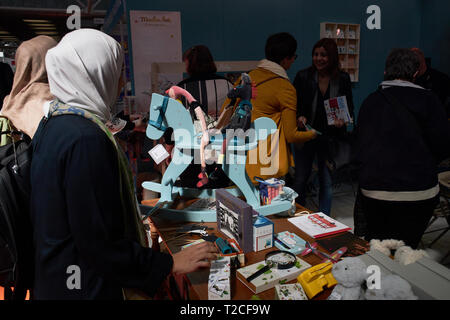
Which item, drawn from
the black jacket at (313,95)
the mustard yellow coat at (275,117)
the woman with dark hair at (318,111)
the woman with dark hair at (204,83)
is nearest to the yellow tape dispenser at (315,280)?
the mustard yellow coat at (275,117)

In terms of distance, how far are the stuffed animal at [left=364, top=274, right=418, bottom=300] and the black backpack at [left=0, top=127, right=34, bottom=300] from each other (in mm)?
1012

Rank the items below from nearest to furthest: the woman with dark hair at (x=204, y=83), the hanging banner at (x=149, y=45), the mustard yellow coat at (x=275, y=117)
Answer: the mustard yellow coat at (x=275, y=117) < the woman with dark hair at (x=204, y=83) < the hanging banner at (x=149, y=45)

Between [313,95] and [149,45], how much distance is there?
2.05 m

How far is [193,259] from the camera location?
1.07m

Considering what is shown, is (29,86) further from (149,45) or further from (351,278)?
(149,45)

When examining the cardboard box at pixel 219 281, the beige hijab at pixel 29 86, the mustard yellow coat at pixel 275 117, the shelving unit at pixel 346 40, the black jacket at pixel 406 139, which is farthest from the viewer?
the shelving unit at pixel 346 40

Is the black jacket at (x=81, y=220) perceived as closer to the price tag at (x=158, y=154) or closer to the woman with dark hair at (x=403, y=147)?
the price tag at (x=158, y=154)

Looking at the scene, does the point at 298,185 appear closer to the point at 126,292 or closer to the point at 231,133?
the point at 231,133

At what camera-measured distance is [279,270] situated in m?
1.17

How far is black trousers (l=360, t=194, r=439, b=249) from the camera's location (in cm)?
172

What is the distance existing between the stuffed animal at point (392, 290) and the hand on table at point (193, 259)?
1.63 feet

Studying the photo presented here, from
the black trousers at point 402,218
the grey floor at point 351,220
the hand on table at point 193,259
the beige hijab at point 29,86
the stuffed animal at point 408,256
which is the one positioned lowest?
the grey floor at point 351,220

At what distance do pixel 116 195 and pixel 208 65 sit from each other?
1733 mm

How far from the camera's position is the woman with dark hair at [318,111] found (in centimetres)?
292
